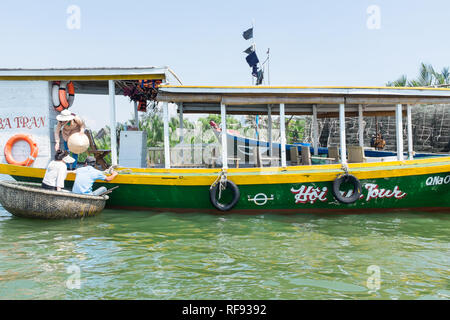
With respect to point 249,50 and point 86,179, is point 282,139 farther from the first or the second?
point 249,50

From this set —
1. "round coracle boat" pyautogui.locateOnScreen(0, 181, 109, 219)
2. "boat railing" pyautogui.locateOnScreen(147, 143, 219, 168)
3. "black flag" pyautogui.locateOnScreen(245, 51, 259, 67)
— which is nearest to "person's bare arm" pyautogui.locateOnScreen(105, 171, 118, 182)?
"round coracle boat" pyautogui.locateOnScreen(0, 181, 109, 219)

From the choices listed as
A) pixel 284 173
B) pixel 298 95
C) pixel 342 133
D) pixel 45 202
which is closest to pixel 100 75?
pixel 45 202

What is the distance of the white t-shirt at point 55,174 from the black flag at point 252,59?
635 cm

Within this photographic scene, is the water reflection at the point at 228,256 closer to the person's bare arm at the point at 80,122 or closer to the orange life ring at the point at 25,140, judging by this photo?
the orange life ring at the point at 25,140

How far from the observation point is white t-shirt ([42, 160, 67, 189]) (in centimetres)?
700

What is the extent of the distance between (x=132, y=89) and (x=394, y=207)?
6.54 meters

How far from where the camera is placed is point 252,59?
11.1 m

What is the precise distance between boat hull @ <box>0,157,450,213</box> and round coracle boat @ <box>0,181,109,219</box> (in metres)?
0.88

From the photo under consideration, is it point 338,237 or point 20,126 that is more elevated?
point 20,126

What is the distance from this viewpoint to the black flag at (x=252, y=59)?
11.0 m
